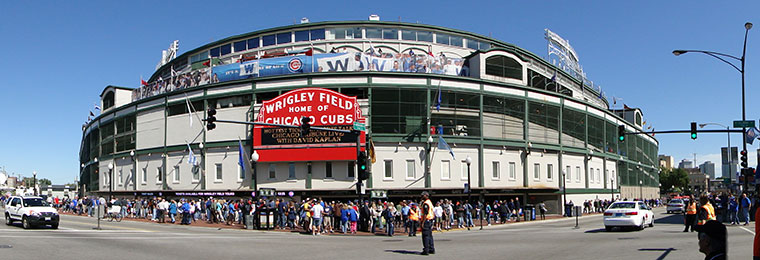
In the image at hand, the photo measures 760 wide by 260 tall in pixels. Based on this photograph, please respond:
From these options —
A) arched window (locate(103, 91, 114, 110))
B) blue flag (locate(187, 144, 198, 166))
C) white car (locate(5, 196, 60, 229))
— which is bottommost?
white car (locate(5, 196, 60, 229))

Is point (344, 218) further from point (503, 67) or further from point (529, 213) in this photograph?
point (503, 67)

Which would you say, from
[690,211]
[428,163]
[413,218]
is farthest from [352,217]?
[428,163]

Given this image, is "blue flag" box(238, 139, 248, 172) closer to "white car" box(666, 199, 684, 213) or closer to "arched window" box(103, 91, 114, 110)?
"arched window" box(103, 91, 114, 110)

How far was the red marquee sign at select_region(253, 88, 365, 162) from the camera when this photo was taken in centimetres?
4328

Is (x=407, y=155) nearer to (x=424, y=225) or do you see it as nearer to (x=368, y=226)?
(x=368, y=226)

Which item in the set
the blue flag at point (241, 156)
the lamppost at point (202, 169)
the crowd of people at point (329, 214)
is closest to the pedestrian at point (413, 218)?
the crowd of people at point (329, 214)

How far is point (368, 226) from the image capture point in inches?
1201

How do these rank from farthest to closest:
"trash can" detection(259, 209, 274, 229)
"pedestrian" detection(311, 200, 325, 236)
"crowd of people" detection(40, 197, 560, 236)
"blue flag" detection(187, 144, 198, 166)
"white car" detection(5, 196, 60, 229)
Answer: "blue flag" detection(187, 144, 198, 166), "trash can" detection(259, 209, 274, 229), "crowd of people" detection(40, 197, 560, 236), "pedestrian" detection(311, 200, 325, 236), "white car" detection(5, 196, 60, 229)

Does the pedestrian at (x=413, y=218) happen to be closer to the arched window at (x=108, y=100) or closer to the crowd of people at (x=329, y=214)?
the crowd of people at (x=329, y=214)

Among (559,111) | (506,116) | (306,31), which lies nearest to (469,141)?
(506,116)

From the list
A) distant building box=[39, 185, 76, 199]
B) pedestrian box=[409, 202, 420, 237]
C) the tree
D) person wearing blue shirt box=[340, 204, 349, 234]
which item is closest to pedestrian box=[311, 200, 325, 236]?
person wearing blue shirt box=[340, 204, 349, 234]

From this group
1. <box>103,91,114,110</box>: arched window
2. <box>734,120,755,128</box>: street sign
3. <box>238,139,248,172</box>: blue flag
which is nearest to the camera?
<box>734,120,755,128</box>: street sign

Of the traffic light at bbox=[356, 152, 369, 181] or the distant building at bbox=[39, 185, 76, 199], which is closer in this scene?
the traffic light at bbox=[356, 152, 369, 181]

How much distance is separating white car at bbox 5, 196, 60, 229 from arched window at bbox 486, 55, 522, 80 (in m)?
32.4
